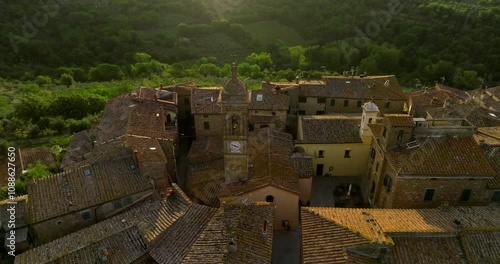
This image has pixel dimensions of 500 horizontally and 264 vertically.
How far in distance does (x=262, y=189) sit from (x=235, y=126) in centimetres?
467

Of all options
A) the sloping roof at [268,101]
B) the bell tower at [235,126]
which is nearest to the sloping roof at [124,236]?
the bell tower at [235,126]

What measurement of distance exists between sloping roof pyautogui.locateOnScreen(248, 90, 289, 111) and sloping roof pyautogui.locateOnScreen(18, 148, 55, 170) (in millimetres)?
18548

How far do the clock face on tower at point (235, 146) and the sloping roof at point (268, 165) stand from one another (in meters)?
2.44

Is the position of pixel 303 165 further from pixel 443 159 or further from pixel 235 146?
Answer: pixel 443 159

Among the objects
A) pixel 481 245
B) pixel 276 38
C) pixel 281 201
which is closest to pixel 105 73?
pixel 276 38

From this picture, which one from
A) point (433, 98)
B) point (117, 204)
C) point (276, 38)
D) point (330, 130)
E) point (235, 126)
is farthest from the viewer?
point (276, 38)

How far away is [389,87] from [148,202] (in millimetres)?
29582

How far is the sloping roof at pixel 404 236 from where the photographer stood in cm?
1892

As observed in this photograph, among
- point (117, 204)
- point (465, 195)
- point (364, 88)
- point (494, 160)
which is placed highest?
point (364, 88)

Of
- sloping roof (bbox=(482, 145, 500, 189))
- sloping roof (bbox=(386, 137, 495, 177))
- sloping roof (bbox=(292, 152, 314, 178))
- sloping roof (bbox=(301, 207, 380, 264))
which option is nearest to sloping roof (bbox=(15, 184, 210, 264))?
sloping roof (bbox=(301, 207, 380, 264))

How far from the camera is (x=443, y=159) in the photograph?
82.4 feet

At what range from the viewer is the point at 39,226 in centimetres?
2453

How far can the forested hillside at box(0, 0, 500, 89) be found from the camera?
63750 mm

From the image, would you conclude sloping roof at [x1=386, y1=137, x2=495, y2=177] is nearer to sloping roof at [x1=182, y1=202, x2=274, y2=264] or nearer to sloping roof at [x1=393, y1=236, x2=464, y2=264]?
sloping roof at [x1=393, y1=236, x2=464, y2=264]
